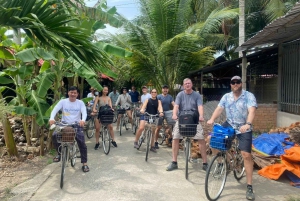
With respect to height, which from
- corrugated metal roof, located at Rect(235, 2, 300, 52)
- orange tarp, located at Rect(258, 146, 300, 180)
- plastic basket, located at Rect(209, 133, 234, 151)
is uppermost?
corrugated metal roof, located at Rect(235, 2, 300, 52)

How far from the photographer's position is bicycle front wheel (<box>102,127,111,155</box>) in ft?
26.0

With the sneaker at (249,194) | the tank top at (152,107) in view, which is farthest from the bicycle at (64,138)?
the sneaker at (249,194)

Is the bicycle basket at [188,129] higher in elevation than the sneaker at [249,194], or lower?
higher

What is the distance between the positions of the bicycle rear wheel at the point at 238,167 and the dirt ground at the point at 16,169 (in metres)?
3.89

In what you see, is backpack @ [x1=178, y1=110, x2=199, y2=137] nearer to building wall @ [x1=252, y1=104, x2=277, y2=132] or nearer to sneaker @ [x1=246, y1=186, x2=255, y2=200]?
sneaker @ [x1=246, y1=186, x2=255, y2=200]

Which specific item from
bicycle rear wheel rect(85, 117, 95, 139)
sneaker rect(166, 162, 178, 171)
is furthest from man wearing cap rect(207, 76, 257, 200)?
bicycle rear wheel rect(85, 117, 95, 139)

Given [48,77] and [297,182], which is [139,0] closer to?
[48,77]

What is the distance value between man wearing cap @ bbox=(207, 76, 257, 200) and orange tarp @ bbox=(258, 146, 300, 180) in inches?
43.7

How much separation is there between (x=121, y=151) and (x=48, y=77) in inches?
106

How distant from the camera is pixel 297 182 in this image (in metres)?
5.41

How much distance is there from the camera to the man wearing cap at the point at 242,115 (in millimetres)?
4762

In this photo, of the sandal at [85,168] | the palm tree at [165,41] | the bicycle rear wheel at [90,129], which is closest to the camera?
the sandal at [85,168]

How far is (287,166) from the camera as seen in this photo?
561cm

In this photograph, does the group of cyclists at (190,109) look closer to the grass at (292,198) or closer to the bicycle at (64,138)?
the bicycle at (64,138)
